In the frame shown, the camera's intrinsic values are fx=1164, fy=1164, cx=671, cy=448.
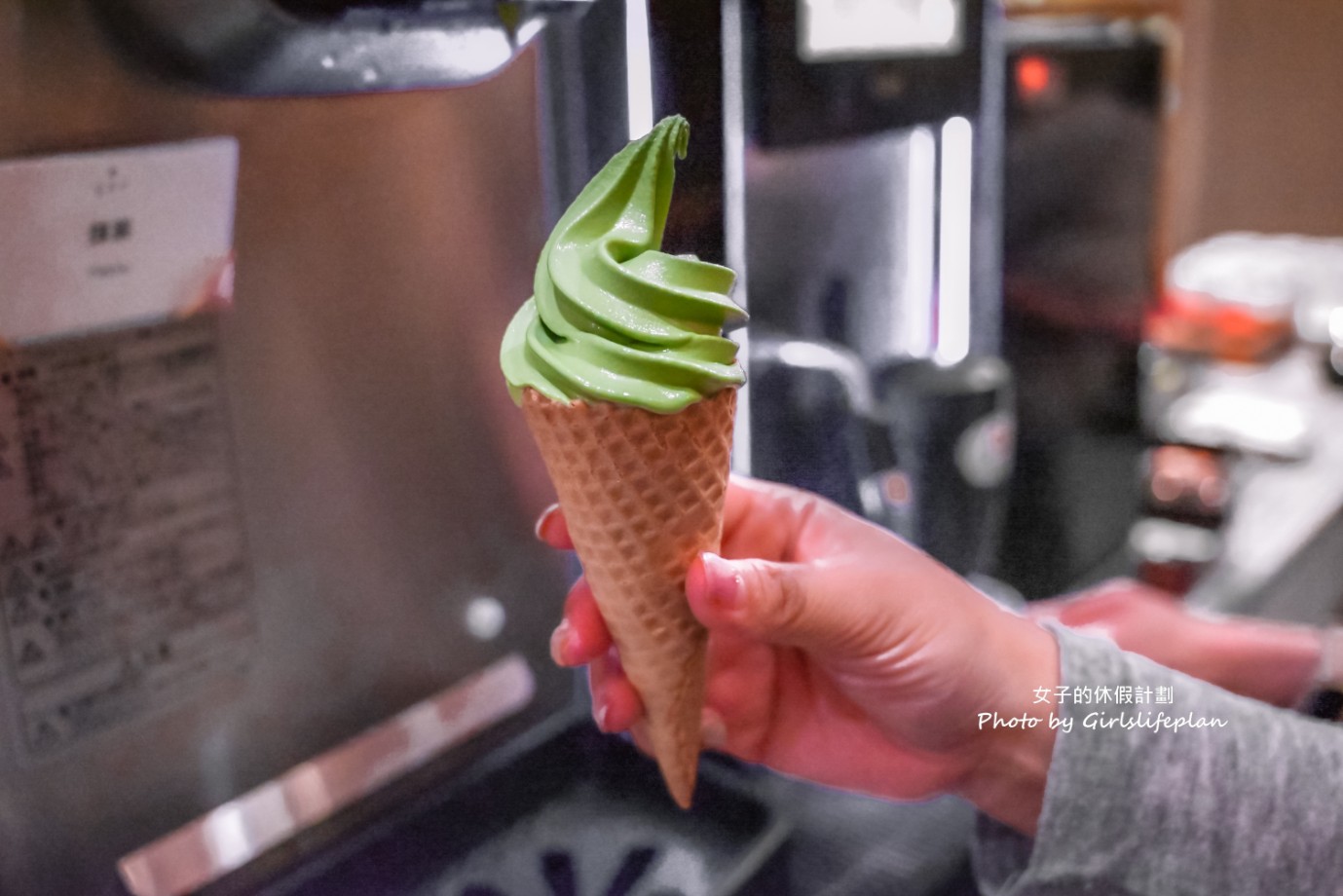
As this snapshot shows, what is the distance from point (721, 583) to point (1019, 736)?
34 centimetres

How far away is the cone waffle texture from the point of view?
0.58 meters

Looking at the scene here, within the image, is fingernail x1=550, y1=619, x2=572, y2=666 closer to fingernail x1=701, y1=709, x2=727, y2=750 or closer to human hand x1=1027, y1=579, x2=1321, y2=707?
fingernail x1=701, y1=709, x2=727, y2=750

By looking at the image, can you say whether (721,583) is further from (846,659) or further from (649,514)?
(846,659)

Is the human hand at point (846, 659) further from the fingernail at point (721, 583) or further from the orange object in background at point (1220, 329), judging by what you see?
the orange object in background at point (1220, 329)

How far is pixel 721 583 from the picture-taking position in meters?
0.64

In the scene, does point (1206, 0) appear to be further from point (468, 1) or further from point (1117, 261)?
point (468, 1)

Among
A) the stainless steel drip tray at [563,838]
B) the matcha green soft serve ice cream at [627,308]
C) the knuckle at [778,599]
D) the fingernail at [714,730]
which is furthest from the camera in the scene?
the fingernail at [714,730]

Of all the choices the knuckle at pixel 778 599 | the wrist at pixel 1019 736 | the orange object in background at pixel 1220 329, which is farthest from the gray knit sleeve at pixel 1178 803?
the orange object in background at pixel 1220 329

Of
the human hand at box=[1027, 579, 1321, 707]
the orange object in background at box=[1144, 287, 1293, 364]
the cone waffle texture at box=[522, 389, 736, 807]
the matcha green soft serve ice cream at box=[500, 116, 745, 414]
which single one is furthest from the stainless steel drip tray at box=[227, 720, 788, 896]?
the orange object in background at box=[1144, 287, 1293, 364]

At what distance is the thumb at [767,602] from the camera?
64 cm

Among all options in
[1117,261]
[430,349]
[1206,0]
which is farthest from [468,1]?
[1206,0]

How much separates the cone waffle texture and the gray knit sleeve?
0.96 ft

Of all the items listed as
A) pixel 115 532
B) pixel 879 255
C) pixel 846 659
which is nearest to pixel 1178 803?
Answer: pixel 846 659

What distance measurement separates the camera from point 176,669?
731mm
